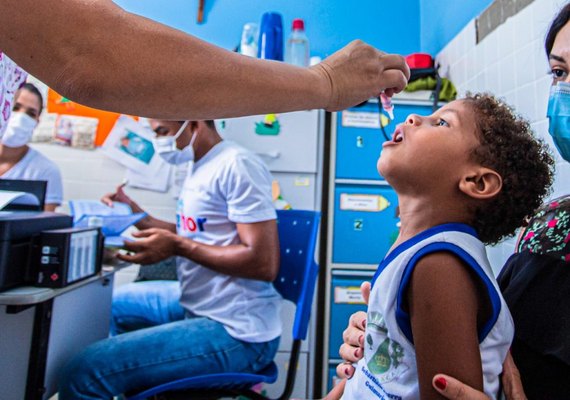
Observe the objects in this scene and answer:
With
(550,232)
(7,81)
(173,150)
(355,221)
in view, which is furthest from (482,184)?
(355,221)

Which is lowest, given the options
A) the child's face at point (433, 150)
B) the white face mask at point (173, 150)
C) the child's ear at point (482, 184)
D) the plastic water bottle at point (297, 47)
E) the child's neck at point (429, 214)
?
the child's neck at point (429, 214)

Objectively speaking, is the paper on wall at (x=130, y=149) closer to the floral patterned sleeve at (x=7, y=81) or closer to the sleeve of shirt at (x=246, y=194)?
the sleeve of shirt at (x=246, y=194)

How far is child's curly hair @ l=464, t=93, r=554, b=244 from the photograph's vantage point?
75cm

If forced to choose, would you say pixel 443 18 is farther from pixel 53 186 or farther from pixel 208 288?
pixel 53 186

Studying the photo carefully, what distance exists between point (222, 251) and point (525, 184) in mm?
881

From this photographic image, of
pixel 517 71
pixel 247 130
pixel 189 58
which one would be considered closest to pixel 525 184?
pixel 189 58

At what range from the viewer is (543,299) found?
2.21 ft

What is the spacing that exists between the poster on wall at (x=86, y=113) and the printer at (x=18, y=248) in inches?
67.8

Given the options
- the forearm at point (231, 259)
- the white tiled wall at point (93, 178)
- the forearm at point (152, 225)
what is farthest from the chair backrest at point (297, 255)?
the white tiled wall at point (93, 178)

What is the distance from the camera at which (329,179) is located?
7.23ft

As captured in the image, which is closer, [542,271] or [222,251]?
[542,271]

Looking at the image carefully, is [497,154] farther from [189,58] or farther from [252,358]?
[252,358]

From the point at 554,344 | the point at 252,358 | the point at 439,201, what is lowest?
the point at 252,358

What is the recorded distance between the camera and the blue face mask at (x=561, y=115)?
78 centimetres
